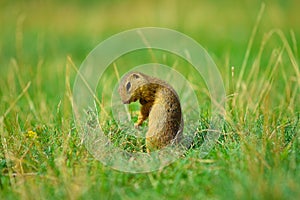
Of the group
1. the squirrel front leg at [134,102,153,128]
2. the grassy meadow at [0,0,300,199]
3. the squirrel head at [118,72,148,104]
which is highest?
the squirrel head at [118,72,148,104]

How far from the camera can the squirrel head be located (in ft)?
13.6

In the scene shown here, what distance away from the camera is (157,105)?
4.17m

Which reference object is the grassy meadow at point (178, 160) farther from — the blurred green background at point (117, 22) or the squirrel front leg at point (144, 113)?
the blurred green background at point (117, 22)

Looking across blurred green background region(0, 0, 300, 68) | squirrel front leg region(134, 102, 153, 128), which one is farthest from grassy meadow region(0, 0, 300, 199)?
blurred green background region(0, 0, 300, 68)

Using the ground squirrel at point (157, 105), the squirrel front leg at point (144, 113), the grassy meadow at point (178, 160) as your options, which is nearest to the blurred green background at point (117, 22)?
the grassy meadow at point (178, 160)

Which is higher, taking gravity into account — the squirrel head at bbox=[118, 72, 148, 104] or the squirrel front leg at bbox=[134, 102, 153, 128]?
the squirrel head at bbox=[118, 72, 148, 104]

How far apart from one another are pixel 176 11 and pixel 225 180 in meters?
8.16

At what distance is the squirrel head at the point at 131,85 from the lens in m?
4.16

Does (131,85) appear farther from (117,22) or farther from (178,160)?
(117,22)

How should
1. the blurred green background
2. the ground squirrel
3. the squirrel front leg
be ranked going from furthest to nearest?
the blurred green background < the squirrel front leg < the ground squirrel

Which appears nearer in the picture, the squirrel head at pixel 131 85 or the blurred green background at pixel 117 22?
the squirrel head at pixel 131 85

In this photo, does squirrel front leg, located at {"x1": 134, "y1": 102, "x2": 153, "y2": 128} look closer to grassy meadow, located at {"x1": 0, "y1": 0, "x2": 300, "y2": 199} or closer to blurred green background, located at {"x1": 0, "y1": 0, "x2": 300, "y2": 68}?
grassy meadow, located at {"x1": 0, "y1": 0, "x2": 300, "y2": 199}

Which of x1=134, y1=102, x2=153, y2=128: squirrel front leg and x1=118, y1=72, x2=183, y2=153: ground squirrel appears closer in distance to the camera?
x1=118, y1=72, x2=183, y2=153: ground squirrel

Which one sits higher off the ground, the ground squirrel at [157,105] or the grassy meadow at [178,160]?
the ground squirrel at [157,105]
